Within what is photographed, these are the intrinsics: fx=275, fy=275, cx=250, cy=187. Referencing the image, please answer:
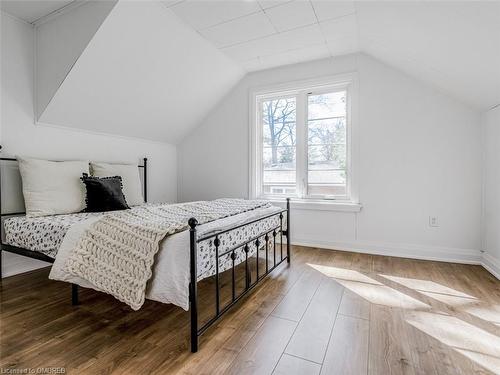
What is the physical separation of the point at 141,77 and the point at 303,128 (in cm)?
211

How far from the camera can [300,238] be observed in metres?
3.74

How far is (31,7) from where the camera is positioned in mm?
2486

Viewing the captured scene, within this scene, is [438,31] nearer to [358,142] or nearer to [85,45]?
[358,142]

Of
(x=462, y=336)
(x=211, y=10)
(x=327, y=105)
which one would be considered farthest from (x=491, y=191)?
(x=211, y=10)

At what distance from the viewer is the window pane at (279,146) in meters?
3.88

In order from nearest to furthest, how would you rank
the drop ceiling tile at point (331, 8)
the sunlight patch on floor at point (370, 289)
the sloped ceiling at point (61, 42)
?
the sunlight patch on floor at point (370, 289) < the sloped ceiling at point (61, 42) < the drop ceiling tile at point (331, 8)

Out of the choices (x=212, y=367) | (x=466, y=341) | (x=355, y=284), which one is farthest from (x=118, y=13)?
(x=466, y=341)

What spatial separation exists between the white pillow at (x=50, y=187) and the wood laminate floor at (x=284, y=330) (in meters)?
0.68

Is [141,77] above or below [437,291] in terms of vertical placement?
above

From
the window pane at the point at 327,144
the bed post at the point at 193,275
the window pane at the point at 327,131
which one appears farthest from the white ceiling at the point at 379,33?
the bed post at the point at 193,275

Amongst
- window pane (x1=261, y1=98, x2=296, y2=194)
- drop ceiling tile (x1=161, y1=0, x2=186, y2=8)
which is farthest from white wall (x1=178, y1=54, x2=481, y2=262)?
drop ceiling tile (x1=161, y1=0, x2=186, y2=8)

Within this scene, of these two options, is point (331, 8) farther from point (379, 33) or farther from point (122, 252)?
point (122, 252)

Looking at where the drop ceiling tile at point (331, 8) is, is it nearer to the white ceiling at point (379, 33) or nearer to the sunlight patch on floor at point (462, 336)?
the white ceiling at point (379, 33)

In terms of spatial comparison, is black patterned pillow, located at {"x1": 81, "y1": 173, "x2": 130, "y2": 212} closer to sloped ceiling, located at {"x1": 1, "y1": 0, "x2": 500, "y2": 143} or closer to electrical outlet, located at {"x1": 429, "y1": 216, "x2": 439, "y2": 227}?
sloped ceiling, located at {"x1": 1, "y1": 0, "x2": 500, "y2": 143}
